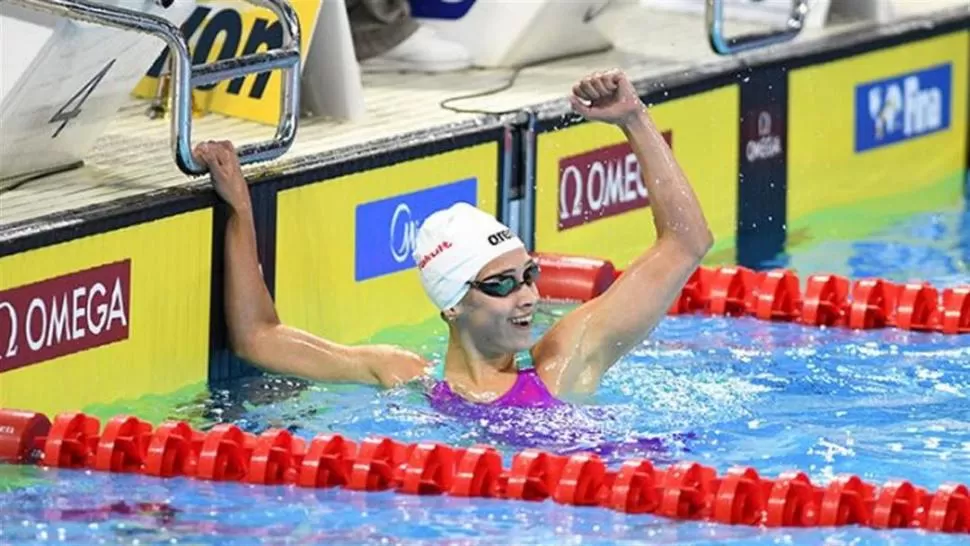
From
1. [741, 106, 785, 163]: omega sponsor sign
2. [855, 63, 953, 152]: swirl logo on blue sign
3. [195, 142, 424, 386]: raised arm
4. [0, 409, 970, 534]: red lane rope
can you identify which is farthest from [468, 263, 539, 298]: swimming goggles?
[855, 63, 953, 152]: swirl logo on blue sign

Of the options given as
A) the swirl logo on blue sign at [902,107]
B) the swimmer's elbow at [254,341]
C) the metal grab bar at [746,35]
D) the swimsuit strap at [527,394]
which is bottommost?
the swimsuit strap at [527,394]

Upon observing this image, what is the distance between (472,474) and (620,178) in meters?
2.69

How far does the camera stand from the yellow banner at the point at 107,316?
5.39 metres

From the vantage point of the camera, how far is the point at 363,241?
6.43 m

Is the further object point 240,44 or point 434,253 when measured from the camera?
point 240,44

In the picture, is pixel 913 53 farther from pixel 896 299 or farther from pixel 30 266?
pixel 30 266

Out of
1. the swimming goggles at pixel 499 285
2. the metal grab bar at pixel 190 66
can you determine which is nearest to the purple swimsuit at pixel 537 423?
the swimming goggles at pixel 499 285

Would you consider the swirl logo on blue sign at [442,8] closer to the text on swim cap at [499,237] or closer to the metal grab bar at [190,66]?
the metal grab bar at [190,66]

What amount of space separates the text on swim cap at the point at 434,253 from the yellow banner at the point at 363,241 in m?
0.97

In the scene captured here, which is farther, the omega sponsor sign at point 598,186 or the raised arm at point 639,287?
the omega sponsor sign at point 598,186

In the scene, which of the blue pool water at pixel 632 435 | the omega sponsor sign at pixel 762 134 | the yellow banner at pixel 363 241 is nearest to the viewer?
the blue pool water at pixel 632 435

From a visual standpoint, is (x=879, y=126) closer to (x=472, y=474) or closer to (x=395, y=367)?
(x=395, y=367)

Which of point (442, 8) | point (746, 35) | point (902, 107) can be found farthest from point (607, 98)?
point (902, 107)

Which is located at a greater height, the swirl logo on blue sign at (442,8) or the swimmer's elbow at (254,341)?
the swirl logo on blue sign at (442,8)
